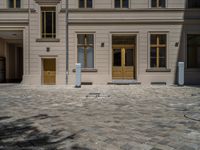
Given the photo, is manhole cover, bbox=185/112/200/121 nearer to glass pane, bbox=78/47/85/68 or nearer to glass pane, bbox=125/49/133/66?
glass pane, bbox=125/49/133/66

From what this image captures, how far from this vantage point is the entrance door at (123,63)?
17950 mm

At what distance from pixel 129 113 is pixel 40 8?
13.5 m

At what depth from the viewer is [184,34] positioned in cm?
1723

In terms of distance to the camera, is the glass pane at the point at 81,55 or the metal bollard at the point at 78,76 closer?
the metal bollard at the point at 78,76

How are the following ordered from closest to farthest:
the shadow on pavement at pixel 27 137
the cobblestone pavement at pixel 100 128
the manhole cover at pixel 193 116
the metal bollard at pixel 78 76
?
the shadow on pavement at pixel 27 137, the cobblestone pavement at pixel 100 128, the manhole cover at pixel 193 116, the metal bollard at pixel 78 76

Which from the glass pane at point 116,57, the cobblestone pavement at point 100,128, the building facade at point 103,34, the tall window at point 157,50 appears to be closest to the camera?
the cobblestone pavement at point 100,128

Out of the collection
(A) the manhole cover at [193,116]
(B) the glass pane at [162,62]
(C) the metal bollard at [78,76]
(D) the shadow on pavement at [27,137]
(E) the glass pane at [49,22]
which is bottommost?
(D) the shadow on pavement at [27,137]

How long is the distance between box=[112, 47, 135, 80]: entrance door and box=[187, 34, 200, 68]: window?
4.54 meters

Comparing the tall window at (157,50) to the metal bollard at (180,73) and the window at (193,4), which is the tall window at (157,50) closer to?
the metal bollard at (180,73)

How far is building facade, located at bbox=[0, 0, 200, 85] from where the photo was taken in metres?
17.2

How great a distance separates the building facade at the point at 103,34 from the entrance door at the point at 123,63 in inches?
24.6

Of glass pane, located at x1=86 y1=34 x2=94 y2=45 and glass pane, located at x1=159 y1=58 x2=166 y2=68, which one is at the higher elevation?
glass pane, located at x1=86 y1=34 x2=94 y2=45

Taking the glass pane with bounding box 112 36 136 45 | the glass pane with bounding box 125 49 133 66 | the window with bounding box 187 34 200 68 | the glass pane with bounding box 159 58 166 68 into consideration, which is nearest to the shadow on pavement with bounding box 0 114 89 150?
the glass pane with bounding box 125 49 133 66

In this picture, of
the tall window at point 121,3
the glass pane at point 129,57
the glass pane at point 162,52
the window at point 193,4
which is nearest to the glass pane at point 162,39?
the glass pane at point 162,52
